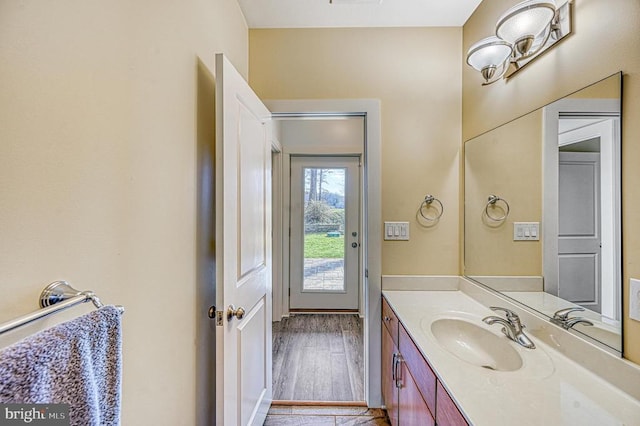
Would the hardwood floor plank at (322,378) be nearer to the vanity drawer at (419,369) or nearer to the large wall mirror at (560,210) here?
the vanity drawer at (419,369)

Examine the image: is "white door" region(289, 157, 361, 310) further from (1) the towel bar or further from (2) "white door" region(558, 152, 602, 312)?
(1) the towel bar

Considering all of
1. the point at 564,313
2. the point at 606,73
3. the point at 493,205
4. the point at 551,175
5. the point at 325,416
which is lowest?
the point at 325,416

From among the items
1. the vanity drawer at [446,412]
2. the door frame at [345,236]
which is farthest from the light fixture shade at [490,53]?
the door frame at [345,236]

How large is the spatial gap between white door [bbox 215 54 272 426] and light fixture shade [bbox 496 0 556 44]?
1201mm

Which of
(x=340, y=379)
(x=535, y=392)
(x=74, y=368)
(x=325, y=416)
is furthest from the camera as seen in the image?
(x=340, y=379)

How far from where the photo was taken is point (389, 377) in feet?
5.50

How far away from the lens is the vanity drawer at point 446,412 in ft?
2.67

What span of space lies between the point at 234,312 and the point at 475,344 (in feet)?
3.73

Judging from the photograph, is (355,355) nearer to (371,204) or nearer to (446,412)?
(371,204)

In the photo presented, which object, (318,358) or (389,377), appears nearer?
(389,377)

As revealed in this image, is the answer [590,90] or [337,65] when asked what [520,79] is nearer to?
[590,90]

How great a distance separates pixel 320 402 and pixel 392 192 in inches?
59.8

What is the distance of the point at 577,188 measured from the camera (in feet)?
3.43

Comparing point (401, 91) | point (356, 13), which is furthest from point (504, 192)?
point (356, 13)
